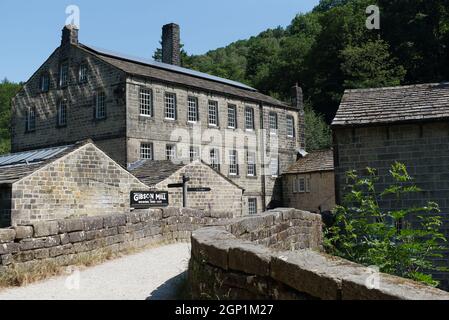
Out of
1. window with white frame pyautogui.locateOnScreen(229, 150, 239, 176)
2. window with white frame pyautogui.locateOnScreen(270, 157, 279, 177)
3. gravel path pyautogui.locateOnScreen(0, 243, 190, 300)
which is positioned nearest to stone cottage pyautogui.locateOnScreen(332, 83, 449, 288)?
gravel path pyautogui.locateOnScreen(0, 243, 190, 300)

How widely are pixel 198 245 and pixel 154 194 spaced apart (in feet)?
37.1

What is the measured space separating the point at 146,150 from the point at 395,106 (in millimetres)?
15940

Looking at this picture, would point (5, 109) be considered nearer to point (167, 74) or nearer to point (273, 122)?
point (273, 122)

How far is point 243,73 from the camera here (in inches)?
2776

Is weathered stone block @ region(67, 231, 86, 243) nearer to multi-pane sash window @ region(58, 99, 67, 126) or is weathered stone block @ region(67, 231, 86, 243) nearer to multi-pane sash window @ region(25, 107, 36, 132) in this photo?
multi-pane sash window @ region(58, 99, 67, 126)

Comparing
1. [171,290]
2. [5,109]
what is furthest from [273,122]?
[5,109]

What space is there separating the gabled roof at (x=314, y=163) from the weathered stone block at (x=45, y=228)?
2617 cm

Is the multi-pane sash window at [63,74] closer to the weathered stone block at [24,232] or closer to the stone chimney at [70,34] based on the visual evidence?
the stone chimney at [70,34]

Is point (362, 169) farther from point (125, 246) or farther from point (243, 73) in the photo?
point (243, 73)

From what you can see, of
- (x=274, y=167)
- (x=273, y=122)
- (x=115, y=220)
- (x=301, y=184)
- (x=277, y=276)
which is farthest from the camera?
(x=273, y=122)

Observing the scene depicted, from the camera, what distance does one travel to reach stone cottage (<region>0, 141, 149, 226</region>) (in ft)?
52.3

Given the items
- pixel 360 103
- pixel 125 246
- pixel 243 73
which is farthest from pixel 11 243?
pixel 243 73

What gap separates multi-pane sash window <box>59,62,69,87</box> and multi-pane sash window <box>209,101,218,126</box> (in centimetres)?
868

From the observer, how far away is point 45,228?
28.7ft
